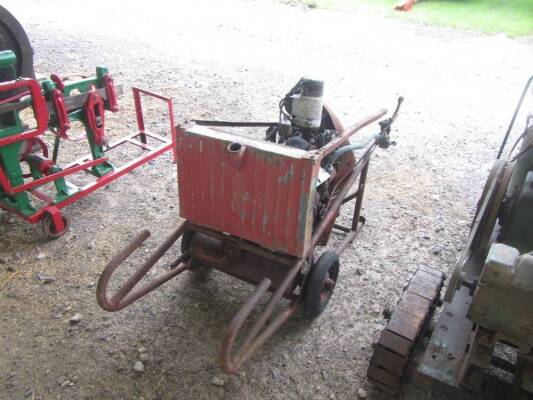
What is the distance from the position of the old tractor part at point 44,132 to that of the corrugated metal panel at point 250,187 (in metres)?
1.51

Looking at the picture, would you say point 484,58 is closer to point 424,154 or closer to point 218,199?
point 424,154

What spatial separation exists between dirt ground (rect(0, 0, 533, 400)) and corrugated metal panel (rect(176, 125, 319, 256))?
0.75 m

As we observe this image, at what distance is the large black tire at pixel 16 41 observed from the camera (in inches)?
147

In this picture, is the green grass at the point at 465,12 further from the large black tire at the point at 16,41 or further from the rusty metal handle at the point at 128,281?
the rusty metal handle at the point at 128,281

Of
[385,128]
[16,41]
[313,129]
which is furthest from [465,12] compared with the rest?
[16,41]

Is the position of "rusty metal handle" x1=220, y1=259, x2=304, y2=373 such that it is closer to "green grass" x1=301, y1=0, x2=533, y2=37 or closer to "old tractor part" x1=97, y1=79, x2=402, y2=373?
"old tractor part" x1=97, y1=79, x2=402, y2=373

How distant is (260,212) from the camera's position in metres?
2.48

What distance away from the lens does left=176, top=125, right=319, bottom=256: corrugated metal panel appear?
2.32 metres

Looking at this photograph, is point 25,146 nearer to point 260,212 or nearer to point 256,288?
point 260,212

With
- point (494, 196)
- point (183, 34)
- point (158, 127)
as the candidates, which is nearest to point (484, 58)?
point (183, 34)

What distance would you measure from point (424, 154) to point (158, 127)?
318 centimetres

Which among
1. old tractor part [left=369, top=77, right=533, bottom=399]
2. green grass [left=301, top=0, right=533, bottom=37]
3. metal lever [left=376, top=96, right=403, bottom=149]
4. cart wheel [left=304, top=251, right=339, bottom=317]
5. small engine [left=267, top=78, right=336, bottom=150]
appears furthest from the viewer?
green grass [left=301, top=0, right=533, bottom=37]

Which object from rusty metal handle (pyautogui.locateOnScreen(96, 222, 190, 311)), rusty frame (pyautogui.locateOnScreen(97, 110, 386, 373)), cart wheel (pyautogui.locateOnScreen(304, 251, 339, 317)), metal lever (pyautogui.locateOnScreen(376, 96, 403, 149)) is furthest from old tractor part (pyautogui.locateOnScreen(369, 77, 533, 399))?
rusty metal handle (pyautogui.locateOnScreen(96, 222, 190, 311))

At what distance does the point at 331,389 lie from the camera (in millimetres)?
2572
